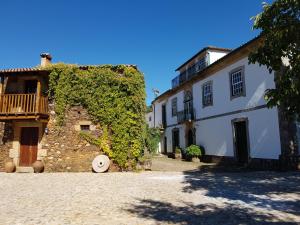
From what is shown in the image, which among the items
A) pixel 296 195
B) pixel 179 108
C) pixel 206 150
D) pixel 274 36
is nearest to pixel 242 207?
pixel 296 195

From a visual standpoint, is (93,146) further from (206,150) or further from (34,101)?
(206,150)

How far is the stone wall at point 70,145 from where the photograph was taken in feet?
49.3

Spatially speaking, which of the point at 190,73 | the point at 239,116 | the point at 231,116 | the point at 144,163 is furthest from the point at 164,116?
the point at 144,163

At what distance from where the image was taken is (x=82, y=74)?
50.5 feet

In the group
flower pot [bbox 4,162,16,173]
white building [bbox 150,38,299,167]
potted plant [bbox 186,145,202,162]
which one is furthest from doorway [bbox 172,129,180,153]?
flower pot [bbox 4,162,16,173]

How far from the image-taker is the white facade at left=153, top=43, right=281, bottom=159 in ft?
47.5

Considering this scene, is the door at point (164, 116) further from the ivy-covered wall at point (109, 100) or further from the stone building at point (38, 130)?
the stone building at point (38, 130)

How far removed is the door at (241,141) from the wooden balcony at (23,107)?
10.9m

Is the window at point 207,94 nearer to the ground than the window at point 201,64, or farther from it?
nearer to the ground

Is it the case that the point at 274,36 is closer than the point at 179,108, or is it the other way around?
the point at 274,36

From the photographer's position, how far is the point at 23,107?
15.7m

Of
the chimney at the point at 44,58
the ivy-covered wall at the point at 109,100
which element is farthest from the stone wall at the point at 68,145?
the chimney at the point at 44,58

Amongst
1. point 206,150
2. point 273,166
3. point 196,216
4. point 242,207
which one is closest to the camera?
point 196,216

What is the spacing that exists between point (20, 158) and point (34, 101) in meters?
3.36
